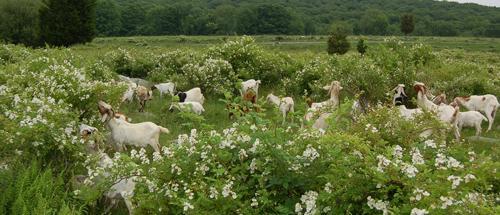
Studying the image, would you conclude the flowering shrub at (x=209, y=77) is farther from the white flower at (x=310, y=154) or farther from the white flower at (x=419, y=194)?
the white flower at (x=419, y=194)

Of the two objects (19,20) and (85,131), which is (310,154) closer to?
(85,131)

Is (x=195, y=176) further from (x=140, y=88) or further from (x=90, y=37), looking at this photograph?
(x=90, y=37)

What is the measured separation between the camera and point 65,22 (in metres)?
59.9

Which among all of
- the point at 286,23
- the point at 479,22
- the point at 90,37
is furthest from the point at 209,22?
the point at 479,22

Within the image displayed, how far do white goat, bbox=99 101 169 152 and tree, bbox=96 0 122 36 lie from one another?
342 feet

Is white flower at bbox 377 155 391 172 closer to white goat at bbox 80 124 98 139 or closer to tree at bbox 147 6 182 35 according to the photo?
white goat at bbox 80 124 98 139

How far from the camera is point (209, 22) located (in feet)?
406

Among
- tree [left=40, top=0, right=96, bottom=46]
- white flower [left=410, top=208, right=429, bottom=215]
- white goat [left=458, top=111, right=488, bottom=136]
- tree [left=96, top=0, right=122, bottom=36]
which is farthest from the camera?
tree [left=96, top=0, right=122, bottom=36]

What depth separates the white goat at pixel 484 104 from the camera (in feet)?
57.8

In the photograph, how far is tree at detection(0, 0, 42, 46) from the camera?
70194 mm

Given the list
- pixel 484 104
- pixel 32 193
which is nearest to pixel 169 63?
pixel 484 104

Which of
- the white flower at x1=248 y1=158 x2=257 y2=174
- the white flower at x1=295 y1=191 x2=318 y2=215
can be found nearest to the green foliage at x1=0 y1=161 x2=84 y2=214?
the white flower at x1=248 y1=158 x2=257 y2=174

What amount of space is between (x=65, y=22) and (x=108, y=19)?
185 feet

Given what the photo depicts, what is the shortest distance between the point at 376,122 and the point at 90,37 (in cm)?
5909
